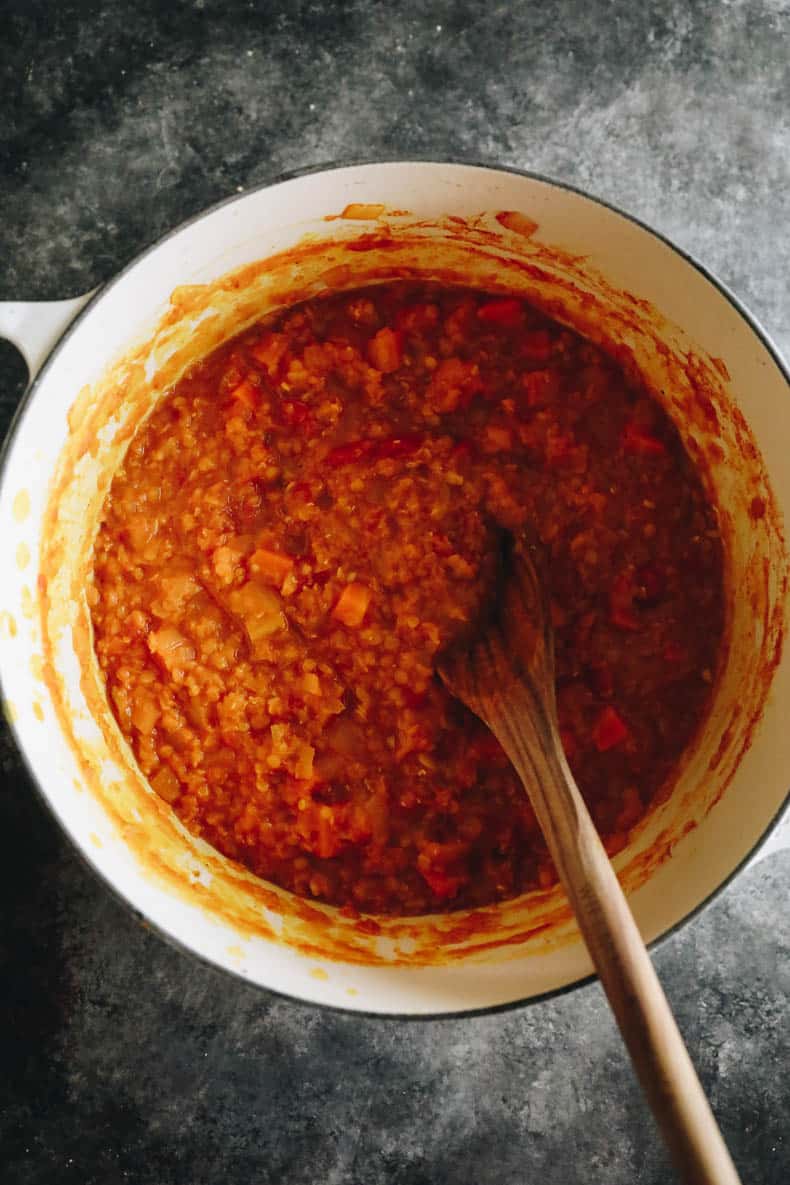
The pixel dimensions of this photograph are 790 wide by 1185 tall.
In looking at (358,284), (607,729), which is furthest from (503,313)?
(607,729)

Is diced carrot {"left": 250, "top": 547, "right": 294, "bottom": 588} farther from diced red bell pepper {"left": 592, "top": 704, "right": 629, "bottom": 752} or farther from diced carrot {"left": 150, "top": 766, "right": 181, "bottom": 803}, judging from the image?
diced red bell pepper {"left": 592, "top": 704, "right": 629, "bottom": 752}

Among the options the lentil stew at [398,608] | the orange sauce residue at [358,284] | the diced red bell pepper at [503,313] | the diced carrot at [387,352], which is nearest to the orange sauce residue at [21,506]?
the orange sauce residue at [358,284]

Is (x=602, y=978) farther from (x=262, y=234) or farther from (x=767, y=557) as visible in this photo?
(x=262, y=234)

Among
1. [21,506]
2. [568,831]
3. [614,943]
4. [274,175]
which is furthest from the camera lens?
[274,175]

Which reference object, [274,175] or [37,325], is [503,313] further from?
[37,325]

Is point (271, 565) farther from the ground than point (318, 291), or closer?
closer

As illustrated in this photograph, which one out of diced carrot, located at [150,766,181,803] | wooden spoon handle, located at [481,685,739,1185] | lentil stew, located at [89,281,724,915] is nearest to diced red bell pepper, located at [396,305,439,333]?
lentil stew, located at [89,281,724,915]

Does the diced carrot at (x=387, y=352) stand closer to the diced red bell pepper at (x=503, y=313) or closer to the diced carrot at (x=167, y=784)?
the diced red bell pepper at (x=503, y=313)
